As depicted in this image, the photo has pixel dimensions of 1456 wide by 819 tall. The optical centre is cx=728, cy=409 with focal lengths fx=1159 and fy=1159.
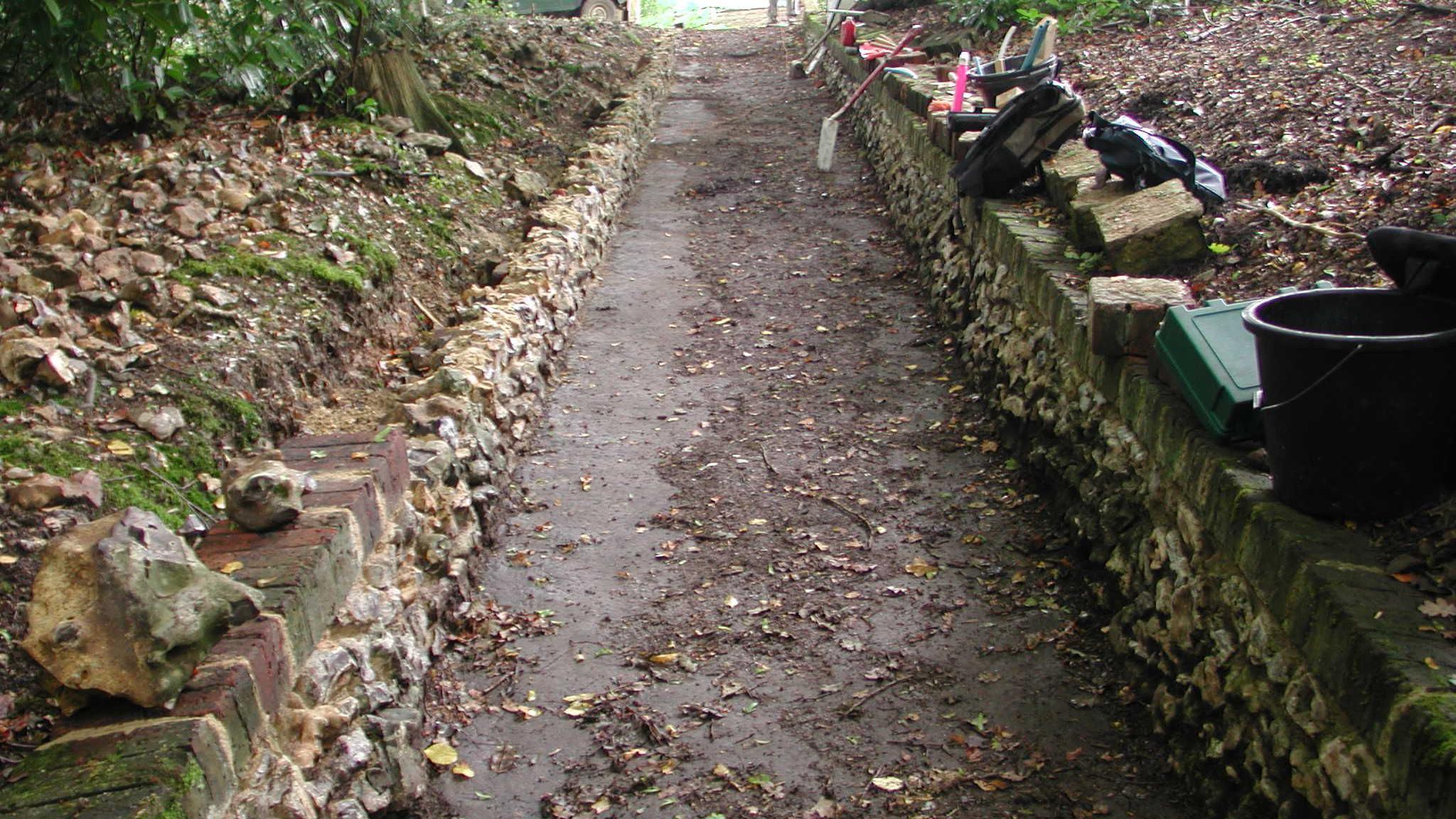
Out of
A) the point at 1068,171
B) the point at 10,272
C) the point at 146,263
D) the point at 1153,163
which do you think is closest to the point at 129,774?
the point at 10,272

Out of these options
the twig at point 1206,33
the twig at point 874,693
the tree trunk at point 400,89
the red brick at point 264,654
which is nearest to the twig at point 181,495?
the red brick at point 264,654

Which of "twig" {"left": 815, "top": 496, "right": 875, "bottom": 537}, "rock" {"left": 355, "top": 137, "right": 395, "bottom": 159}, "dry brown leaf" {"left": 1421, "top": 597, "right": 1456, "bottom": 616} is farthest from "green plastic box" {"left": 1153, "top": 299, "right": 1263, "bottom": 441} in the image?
"rock" {"left": 355, "top": 137, "right": 395, "bottom": 159}

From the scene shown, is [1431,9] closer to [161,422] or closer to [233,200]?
[233,200]

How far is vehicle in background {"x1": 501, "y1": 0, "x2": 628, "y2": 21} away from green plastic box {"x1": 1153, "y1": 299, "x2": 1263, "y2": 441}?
654 inches

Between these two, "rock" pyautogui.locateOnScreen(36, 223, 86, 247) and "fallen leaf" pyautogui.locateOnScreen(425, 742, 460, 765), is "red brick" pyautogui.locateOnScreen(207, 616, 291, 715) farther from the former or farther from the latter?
"rock" pyautogui.locateOnScreen(36, 223, 86, 247)

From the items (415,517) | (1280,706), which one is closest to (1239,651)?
(1280,706)

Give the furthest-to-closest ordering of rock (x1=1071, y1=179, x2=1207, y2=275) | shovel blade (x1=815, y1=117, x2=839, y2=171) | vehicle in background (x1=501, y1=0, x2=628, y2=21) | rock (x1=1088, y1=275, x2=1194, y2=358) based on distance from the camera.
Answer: vehicle in background (x1=501, y1=0, x2=628, y2=21)
shovel blade (x1=815, y1=117, x2=839, y2=171)
rock (x1=1071, y1=179, x2=1207, y2=275)
rock (x1=1088, y1=275, x2=1194, y2=358)

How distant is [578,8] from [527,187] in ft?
41.5

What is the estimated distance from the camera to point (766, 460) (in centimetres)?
520

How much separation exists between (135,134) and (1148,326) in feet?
16.1

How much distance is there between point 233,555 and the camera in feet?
9.80

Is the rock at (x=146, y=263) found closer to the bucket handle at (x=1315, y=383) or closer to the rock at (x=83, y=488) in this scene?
the rock at (x=83, y=488)

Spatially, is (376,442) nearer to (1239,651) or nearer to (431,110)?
(1239,651)

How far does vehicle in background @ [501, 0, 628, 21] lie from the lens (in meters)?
18.9
